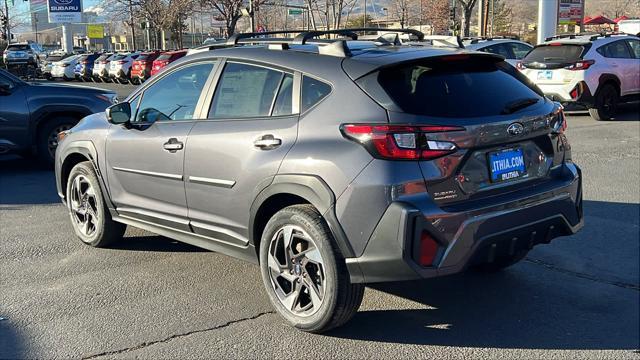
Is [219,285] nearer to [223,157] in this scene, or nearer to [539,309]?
[223,157]

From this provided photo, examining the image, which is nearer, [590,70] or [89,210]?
[89,210]

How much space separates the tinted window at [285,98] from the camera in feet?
13.2

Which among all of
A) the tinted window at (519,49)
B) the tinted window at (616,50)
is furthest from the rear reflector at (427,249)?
the tinted window at (519,49)

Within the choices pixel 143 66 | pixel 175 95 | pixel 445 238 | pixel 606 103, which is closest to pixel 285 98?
pixel 175 95

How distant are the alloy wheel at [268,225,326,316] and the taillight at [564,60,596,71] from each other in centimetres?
1037

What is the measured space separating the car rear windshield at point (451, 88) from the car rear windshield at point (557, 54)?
377 inches

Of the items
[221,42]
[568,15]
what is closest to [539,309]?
[221,42]

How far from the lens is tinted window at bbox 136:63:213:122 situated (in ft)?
15.5

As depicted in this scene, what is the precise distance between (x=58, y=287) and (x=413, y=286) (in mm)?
2584

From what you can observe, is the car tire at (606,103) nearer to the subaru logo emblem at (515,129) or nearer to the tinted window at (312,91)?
the subaru logo emblem at (515,129)

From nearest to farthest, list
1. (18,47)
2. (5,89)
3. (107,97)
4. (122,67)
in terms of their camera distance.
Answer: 1. (5,89)
2. (107,97)
3. (122,67)
4. (18,47)

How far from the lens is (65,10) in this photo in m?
58.8

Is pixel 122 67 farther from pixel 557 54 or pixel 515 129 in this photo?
pixel 515 129

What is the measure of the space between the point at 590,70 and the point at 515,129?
985 cm
